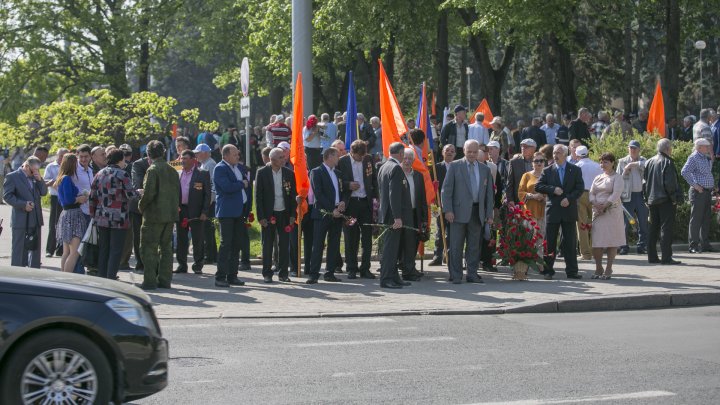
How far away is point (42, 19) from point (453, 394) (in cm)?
4184

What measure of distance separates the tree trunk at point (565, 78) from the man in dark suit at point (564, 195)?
1984 centimetres

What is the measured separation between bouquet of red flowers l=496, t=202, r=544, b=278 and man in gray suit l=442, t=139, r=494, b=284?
1.29ft

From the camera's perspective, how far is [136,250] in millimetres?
18406

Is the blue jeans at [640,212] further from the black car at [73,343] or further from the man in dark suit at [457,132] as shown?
the black car at [73,343]

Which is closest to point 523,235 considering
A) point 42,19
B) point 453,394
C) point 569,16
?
point 453,394

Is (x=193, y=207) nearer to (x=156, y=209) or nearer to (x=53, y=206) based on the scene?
(x=156, y=209)

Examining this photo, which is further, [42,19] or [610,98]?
[610,98]

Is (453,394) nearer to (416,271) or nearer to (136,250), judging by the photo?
(416,271)

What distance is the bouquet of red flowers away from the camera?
16.7 metres

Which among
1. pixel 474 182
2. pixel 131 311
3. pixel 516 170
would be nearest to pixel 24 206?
pixel 474 182

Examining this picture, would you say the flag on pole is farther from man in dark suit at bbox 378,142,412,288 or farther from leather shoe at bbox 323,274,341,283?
man in dark suit at bbox 378,142,412,288

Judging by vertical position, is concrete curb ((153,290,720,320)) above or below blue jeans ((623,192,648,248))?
below

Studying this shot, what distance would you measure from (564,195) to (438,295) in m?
3.00

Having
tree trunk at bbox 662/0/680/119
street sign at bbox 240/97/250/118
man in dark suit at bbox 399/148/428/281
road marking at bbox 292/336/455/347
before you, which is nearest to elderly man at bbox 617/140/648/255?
man in dark suit at bbox 399/148/428/281
